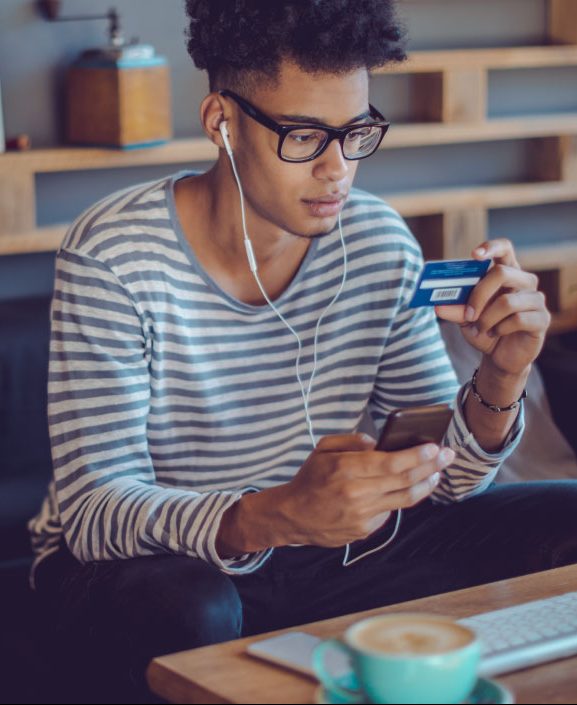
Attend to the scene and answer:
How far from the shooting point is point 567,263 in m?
3.09

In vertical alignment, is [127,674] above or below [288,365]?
below

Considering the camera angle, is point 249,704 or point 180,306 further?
point 180,306

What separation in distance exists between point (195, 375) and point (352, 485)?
458 millimetres

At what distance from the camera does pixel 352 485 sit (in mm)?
1315

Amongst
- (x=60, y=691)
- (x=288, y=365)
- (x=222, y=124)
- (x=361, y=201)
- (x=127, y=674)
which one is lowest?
(x=60, y=691)

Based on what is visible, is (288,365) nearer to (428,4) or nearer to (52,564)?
(52,564)

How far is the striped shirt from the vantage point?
5.12 feet

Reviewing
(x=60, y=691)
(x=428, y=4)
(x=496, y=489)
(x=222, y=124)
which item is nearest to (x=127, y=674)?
(x=60, y=691)

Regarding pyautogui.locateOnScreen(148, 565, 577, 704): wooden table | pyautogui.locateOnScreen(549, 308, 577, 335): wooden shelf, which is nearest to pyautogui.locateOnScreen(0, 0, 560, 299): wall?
pyautogui.locateOnScreen(549, 308, 577, 335): wooden shelf

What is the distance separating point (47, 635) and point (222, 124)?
786 mm

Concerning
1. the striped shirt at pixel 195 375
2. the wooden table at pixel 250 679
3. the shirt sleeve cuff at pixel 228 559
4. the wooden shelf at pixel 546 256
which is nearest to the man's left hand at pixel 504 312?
the striped shirt at pixel 195 375

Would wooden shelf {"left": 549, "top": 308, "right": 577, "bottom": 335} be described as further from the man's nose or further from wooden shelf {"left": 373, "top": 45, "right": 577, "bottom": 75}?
the man's nose

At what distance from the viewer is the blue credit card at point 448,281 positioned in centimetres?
151

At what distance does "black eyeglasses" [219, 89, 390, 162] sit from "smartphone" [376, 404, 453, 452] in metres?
0.47
